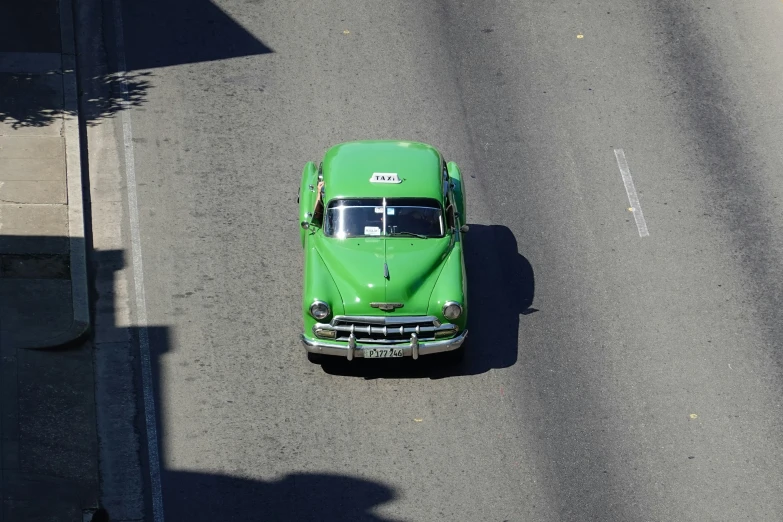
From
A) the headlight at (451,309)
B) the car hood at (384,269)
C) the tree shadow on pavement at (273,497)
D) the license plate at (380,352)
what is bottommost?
the tree shadow on pavement at (273,497)

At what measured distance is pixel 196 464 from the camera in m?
13.3

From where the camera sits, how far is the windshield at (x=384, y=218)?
14500 millimetres

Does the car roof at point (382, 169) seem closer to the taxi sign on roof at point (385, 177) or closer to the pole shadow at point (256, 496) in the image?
the taxi sign on roof at point (385, 177)

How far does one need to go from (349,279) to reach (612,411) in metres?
3.45

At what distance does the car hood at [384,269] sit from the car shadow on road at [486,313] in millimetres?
922

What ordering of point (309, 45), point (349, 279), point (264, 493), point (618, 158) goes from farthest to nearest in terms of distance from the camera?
point (309, 45) → point (618, 158) → point (349, 279) → point (264, 493)

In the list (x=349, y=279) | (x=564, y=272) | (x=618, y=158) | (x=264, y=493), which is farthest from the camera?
(x=618, y=158)

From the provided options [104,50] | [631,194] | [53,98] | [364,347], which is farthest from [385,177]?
[104,50]

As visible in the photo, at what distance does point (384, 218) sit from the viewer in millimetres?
14523

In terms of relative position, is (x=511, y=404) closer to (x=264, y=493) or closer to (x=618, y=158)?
(x=264, y=493)

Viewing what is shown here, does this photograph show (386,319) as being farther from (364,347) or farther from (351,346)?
(351,346)

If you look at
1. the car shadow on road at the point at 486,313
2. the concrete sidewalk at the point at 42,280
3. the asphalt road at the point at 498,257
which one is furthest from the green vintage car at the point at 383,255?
the concrete sidewalk at the point at 42,280

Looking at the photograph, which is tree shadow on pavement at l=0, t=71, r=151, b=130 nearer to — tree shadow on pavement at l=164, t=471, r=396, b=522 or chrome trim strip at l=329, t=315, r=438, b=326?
chrome trim strip at l=329, t=315, r=438, b=326

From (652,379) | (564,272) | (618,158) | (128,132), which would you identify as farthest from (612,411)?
(128,132)
